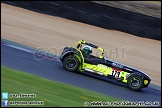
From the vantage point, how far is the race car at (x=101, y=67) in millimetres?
13227

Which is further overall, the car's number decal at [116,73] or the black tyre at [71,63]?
the black tyre at [71,63]

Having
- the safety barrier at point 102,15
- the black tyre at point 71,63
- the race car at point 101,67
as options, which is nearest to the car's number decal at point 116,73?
the race car at point 101,67

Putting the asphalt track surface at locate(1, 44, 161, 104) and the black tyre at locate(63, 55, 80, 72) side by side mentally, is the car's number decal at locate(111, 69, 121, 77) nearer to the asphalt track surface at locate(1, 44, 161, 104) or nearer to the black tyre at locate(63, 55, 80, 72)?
the asphalt track surface at locate(1, 44, 161, 104)

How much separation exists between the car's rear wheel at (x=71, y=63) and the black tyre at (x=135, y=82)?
5.91ft

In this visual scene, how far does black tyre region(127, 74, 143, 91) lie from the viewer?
13.1 meters

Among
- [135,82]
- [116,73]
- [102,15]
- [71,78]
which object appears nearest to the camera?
[71,78]

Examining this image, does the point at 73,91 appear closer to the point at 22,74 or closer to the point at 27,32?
the point at 22,74

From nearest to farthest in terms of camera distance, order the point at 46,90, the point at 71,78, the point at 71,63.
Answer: the point at 46,90, the point at 71,78, the point at 71,63

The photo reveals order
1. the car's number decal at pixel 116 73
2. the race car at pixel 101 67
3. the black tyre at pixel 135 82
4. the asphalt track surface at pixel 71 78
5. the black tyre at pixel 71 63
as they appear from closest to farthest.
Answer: the asphalt track surface at pixel 71 78
the black tyre at pixel 135 82
the race car at pixel 101 67
the car's number decal at pixel 116 73
the black tyre at pixel 71 63

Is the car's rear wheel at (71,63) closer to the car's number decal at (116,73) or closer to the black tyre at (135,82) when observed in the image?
the car's number decal at (116,73)

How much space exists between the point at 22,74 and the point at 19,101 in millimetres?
3247

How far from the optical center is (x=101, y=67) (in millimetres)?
13516

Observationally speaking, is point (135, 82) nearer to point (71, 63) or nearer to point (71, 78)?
point (71, 78)

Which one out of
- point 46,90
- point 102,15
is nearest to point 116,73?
point 46,90
